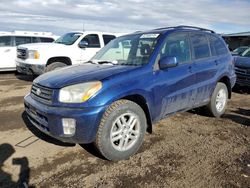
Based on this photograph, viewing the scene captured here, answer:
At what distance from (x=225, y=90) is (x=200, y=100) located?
3.40 ft

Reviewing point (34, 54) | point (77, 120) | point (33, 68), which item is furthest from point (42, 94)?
point (34, 54)

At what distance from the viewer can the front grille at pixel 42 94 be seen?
13.1 feet

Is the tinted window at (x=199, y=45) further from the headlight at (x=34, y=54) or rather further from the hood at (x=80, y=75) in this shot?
the headlight at (x=34, y=54)

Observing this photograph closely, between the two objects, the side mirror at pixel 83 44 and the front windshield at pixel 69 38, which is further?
the front windshield at pixel 69 38

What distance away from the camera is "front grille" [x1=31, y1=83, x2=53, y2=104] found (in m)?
3.98

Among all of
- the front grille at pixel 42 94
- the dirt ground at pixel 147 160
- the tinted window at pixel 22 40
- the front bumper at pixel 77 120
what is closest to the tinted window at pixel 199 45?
the dirt ground at pixel 147 160

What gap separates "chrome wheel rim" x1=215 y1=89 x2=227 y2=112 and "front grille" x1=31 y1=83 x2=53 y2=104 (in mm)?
3522

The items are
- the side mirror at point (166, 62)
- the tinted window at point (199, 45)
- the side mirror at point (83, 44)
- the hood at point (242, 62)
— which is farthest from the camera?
the side mirror at point (83, 44)

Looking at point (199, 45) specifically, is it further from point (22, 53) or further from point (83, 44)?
point (22, 53)

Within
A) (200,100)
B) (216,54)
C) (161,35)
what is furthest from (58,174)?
(216,54)

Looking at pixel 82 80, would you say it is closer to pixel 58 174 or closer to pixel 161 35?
pixel 58 174

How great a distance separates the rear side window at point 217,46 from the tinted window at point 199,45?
21cm

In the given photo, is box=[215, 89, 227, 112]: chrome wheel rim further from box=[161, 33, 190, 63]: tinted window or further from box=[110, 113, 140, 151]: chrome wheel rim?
box=[110, 113, 140, 151]: chrome wheel rim

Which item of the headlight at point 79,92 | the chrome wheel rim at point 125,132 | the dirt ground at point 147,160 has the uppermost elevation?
the headlight at point 79,92
